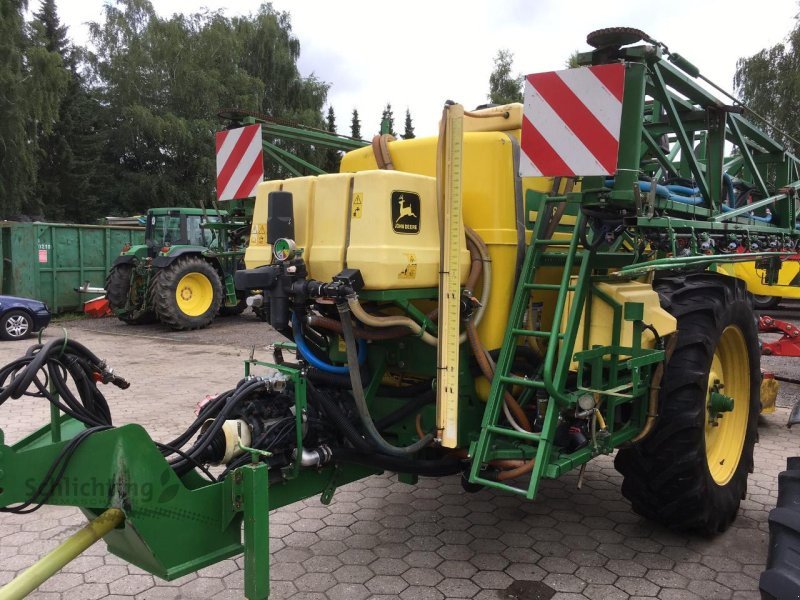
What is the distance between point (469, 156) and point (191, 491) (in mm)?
1803

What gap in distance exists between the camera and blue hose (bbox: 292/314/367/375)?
9.48ft

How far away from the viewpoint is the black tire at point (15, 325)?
10773 millimetres

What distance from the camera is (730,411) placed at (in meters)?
3.67

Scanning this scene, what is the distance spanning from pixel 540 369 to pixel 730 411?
4.87 ft

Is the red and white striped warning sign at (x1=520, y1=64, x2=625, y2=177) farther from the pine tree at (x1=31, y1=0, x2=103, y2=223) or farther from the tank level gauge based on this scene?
the pine tree at (x1=31, y1=0, x2=103, y2=223)

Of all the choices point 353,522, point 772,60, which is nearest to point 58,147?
point 772,60

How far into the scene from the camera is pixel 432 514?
3.77 metres

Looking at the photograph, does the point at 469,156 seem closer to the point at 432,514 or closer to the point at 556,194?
the point at 556,194

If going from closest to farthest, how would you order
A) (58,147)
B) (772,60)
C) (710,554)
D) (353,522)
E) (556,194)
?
1. (556,194)
2. (710,554)
3. (353,522)
4. (772,60)
5. (58,147)

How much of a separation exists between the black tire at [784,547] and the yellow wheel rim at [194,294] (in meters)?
10.8

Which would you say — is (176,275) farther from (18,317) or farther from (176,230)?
(18,317)

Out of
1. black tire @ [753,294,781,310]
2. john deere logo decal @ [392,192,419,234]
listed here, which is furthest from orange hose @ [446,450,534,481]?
black tire @ [753,294,781,310]

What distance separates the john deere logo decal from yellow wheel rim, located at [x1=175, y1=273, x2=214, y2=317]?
9.84 meters

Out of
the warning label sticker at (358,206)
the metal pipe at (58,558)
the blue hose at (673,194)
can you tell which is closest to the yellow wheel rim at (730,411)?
the blue hose at (673,194)
